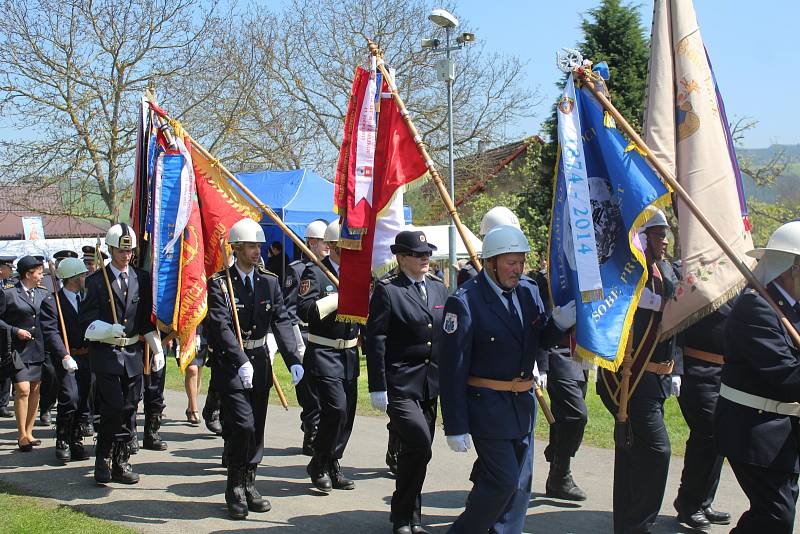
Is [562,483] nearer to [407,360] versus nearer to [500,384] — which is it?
[407,360]

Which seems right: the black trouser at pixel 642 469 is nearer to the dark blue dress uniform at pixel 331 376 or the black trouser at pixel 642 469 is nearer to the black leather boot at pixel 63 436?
the dark blue dress uniform at pixel 331 376

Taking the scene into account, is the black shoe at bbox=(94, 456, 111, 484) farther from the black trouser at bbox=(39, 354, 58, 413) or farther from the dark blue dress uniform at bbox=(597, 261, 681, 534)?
the dark blue dress uniform at bbox=(597, 261, 681, 534)

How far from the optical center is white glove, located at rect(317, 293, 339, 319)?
8.10 metres

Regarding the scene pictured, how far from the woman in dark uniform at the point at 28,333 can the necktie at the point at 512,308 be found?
5956 millimetres

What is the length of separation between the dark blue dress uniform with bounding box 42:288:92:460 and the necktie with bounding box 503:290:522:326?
17.1ft

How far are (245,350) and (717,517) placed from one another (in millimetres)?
3962

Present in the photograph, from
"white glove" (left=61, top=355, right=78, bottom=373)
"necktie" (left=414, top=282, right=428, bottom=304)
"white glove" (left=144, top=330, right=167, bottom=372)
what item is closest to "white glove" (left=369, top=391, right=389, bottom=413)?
"necktie" (left=414, top=282, right=428, bottom=304)

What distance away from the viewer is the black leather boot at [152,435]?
32.0ft

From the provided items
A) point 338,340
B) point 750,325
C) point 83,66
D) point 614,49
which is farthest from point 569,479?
point 614,49

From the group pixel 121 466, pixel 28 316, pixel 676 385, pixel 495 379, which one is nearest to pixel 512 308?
pixel 495 379

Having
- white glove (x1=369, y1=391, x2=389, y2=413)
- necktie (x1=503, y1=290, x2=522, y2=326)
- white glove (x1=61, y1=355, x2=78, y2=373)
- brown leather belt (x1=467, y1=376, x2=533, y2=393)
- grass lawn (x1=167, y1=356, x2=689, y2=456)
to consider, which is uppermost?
necktie (x1=503, y1=290, x2=522, y2=326)

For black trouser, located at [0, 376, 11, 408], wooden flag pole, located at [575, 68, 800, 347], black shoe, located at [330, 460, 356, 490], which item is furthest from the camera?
black trouser, located at [0, 376, 11, 408]

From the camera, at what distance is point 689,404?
22.6ft

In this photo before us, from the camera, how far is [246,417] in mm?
7242
